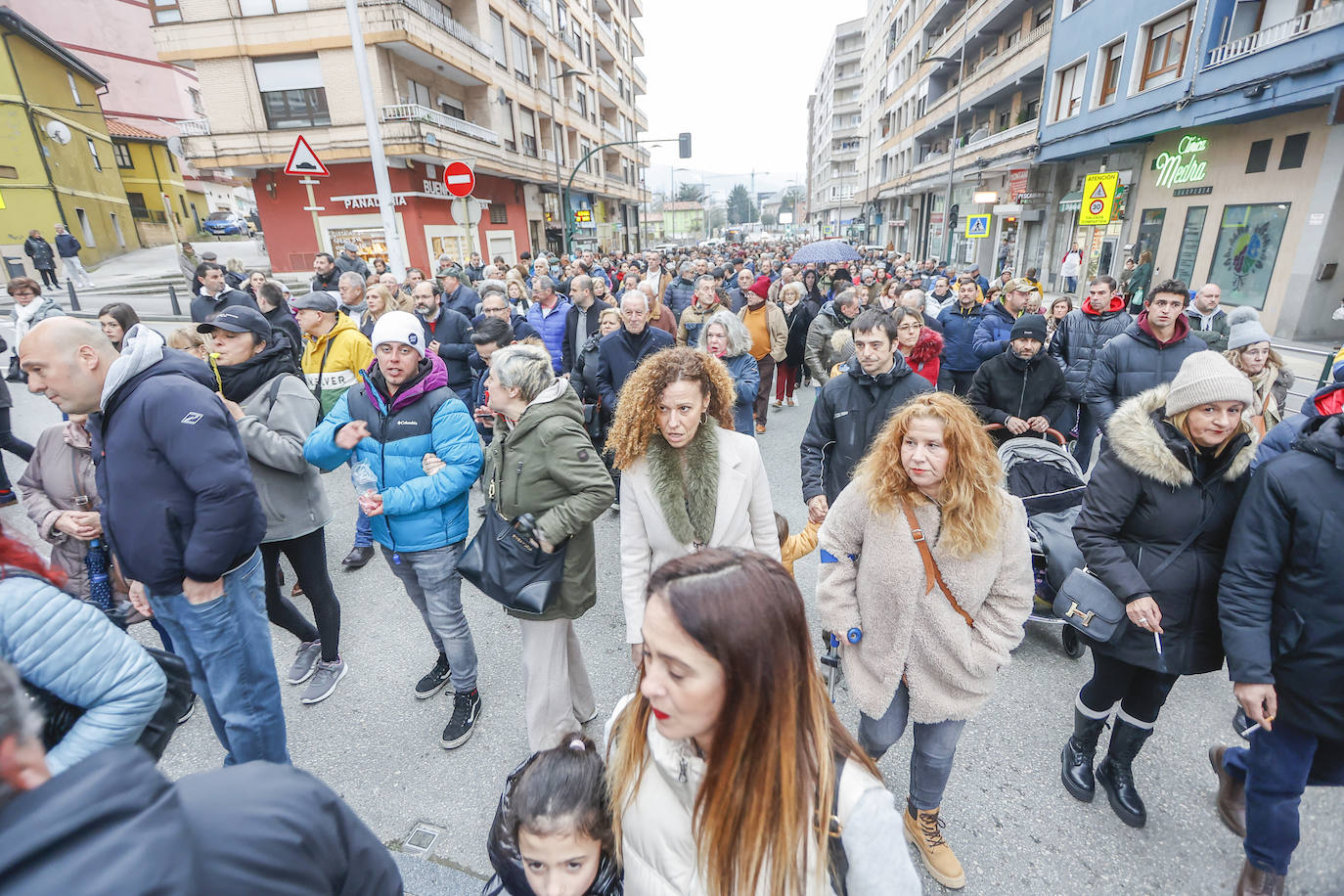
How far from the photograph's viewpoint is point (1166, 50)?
1547 centimetres

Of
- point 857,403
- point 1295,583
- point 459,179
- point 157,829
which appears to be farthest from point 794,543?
point 459,179

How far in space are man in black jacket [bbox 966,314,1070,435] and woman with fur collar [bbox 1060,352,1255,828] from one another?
235 cm

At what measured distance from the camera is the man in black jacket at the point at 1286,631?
1996 mm

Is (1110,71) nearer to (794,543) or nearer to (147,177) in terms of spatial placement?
(794,543)

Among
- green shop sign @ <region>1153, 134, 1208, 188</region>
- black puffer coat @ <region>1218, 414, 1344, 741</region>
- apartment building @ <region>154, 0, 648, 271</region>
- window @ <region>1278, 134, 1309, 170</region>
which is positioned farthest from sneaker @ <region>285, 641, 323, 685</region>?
green shop sign @ <region>1153, 134, 1208, 188</region>

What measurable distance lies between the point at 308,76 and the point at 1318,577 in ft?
83.5

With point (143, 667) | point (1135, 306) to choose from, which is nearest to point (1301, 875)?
point (143, 667)

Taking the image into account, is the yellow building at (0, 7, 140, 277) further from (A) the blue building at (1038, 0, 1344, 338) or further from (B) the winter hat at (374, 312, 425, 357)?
(A) the blue building at (1038, 0, 1344, 338)

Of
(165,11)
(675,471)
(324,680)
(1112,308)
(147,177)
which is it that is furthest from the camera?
(147,177)

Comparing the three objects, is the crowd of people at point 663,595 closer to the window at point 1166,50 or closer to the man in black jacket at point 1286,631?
the man in black jacket at point 1286,631

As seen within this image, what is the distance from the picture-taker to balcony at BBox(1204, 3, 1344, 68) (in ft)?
34.6

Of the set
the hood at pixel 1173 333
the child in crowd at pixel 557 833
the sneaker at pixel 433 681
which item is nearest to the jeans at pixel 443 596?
the sneaker at pixel 433 681

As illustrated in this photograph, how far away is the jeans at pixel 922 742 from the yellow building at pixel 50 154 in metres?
29.1

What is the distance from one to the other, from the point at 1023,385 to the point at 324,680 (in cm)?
536
